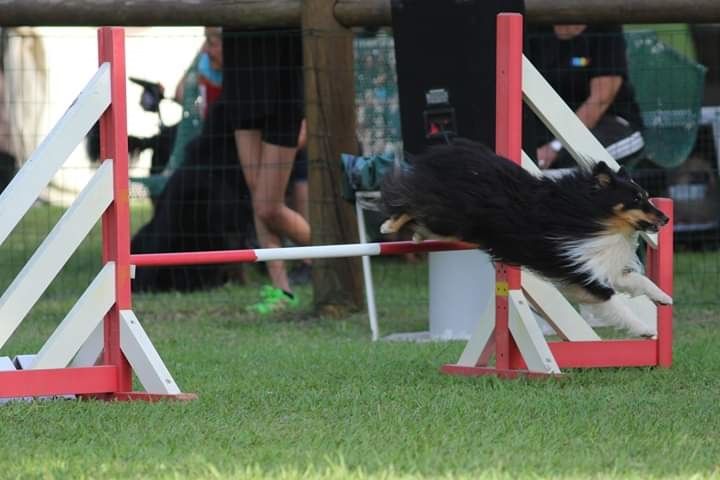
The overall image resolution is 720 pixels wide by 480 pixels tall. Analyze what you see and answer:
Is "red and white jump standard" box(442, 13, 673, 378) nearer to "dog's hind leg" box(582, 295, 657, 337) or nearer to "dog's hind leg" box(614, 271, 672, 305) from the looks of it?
"dog's hind leg" box(582, 295, 657, 337)

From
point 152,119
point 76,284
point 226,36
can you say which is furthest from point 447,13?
point 152,119

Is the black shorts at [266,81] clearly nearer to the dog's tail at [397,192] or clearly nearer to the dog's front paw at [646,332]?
the dog's tail at [397,192]

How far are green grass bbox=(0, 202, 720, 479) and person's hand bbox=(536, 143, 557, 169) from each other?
2.17 metres

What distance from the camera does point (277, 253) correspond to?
15.8 feet

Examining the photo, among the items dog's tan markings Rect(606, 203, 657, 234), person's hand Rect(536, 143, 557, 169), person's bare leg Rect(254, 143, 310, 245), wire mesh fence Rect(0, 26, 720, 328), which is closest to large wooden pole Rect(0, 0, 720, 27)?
wire mesh fence Rect(0, 26, 720, 328)

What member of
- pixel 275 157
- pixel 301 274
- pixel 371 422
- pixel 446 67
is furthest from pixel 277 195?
pixel 371 422

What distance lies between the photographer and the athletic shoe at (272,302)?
7203mm

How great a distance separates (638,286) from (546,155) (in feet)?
10.9

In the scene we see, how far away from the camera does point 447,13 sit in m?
5.99

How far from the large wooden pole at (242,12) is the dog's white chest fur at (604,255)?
212cm

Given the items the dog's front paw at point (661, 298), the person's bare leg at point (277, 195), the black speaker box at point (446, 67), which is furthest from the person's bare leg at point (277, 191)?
the dog's front paw at point (661, 298)

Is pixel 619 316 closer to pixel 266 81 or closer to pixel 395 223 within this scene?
pixel 395 223

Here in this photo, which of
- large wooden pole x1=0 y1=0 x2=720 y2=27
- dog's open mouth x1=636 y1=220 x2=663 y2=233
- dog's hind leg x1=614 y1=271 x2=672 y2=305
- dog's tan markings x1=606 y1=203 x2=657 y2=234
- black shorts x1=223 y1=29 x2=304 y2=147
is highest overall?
large wooden pole x1=0 y1=0 x2=720 y2=27

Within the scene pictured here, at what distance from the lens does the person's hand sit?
26.1 feet
